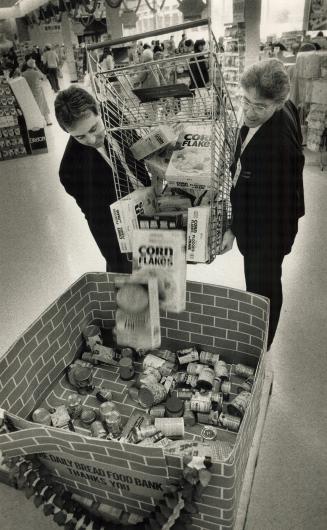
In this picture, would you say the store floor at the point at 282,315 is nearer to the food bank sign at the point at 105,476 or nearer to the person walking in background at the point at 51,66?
the food bank sign at the point at 105,476

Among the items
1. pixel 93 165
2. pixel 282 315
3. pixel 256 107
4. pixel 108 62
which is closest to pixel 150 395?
pixel 93 165

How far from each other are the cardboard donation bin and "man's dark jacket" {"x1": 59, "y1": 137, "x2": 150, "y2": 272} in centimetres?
47

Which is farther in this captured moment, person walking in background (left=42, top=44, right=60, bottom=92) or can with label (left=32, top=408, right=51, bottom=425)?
person walking in background (left=42, top=44, right=60, bottom=92)

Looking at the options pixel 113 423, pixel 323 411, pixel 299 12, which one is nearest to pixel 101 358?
pixel 113 423

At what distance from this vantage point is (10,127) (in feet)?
23.5

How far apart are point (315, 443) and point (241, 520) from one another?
599mm

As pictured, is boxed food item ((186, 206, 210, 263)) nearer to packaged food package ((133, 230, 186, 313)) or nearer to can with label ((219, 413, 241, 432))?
packaged food package ((133, 230, 186, 313))

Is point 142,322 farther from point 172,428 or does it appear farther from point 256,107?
point 256,107

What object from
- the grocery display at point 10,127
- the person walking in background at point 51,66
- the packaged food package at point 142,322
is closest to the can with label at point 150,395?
the packaged food package at point 142,322

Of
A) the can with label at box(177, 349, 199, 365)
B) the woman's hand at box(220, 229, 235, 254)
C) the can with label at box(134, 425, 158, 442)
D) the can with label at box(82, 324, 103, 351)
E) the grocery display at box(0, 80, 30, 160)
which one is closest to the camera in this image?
the can with label at box(134, 425, 158, 442)

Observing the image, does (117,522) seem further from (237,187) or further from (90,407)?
(237,187)

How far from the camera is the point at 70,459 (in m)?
1.13

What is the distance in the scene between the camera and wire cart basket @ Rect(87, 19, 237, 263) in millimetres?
1005

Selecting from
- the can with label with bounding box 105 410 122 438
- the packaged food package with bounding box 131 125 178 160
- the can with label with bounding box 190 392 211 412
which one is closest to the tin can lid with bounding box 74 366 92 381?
the can with label with bounding box 105 410 122 438
